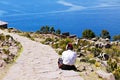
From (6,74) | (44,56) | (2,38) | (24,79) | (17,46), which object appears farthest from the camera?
(2,38)

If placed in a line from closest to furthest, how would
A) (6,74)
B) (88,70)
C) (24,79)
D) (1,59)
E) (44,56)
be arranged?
(24,79), (6,74), (88,70), (1,59), (44,56)

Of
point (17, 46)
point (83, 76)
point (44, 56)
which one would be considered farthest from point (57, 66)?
point (17, 46)

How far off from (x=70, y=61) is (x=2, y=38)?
15.5m

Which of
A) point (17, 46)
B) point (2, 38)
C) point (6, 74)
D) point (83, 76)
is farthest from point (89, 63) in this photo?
point (2, 38)

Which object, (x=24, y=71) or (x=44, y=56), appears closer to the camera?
(x=24, y=71)

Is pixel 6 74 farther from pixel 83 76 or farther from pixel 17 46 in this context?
pixel 17 46

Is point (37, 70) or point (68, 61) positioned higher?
point (68, 61)

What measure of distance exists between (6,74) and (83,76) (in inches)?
145

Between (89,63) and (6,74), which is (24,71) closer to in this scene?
(6,74)

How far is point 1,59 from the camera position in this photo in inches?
885

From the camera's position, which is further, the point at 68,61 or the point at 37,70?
the point at 68,61

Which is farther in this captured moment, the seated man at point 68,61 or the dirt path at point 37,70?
the seated man at point 68,61

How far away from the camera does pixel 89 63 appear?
936 inches

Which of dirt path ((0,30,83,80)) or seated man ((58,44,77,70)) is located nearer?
dirt path ((0,30,83,80))
